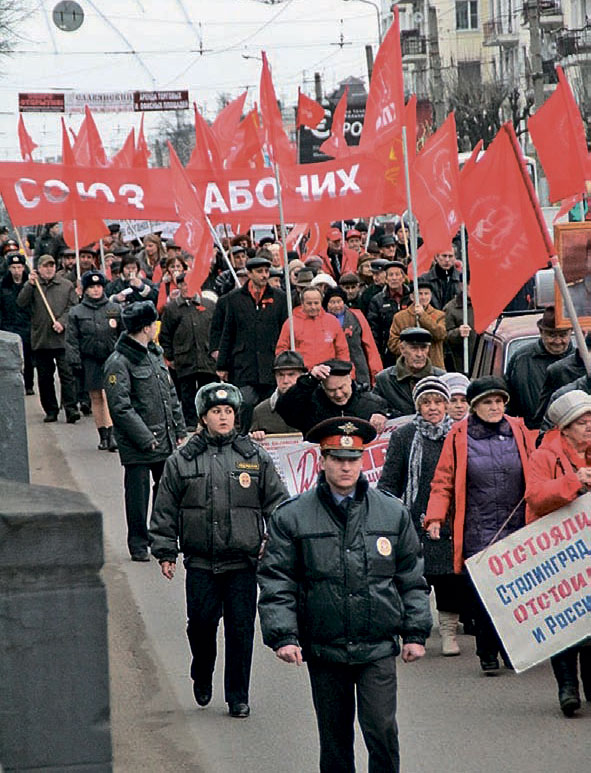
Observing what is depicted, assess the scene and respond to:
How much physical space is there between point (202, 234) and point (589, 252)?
555cm

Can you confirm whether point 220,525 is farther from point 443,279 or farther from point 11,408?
point 443,279

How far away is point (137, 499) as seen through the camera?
11.6 meters

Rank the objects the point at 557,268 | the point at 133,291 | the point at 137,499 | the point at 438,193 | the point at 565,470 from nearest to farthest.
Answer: the point at 565,470 → the point at 557,268 → the point at 137,499 → the point at 438,193 → the point at 133,291

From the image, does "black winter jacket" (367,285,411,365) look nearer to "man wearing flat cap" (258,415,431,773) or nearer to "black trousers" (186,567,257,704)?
"black trousers" (186,567,257,704)

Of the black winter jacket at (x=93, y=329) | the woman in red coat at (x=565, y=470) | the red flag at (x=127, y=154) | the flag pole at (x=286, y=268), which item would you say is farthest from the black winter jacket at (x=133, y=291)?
the woman in red coat at (x=565, y=470)

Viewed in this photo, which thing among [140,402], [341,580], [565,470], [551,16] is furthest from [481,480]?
[551,16]

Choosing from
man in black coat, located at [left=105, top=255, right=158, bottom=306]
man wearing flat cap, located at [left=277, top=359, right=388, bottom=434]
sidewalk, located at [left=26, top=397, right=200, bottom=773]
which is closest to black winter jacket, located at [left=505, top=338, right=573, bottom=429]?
man wearing flat cap, located at [left=277, top=359, right=388, bottom=434]

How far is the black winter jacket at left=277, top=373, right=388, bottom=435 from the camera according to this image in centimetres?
980

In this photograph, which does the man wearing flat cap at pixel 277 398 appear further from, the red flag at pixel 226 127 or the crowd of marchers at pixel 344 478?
the red flag at pixel 226 127

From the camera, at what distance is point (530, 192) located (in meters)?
10.2

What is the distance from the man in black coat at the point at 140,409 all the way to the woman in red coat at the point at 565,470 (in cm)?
403

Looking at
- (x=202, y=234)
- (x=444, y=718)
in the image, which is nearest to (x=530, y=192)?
(x=444, y=718)

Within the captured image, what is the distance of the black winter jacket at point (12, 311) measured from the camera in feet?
70.0

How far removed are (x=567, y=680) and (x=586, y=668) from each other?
19 centimetres
